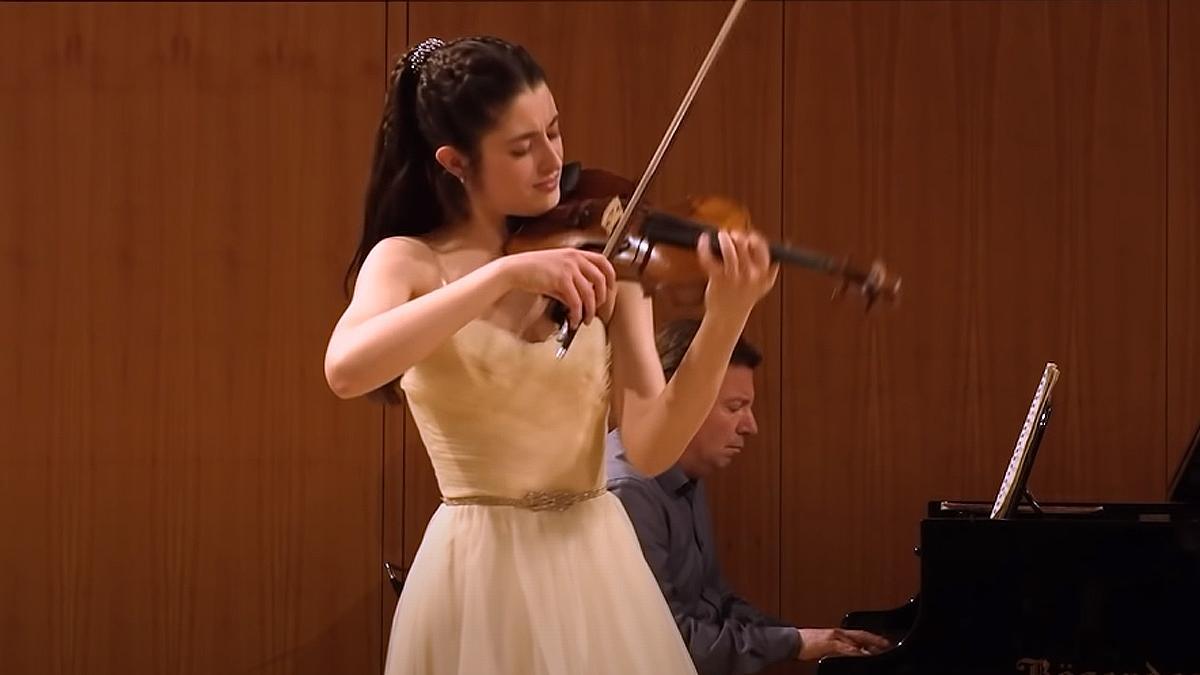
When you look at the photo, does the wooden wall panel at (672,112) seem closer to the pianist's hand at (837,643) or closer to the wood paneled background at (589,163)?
the wood paneled background at (589,163)

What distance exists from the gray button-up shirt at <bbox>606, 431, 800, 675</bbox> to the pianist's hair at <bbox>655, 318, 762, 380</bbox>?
18cm

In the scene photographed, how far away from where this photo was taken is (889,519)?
12.2 ft

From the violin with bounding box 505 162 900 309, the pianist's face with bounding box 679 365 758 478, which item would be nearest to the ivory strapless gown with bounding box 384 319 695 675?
the violin with bounding box 505 162 900 309

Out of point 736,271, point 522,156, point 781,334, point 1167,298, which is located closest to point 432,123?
point 522,156

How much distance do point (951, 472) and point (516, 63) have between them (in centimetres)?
236

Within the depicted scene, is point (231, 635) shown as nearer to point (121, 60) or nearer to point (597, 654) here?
point (121, 60)

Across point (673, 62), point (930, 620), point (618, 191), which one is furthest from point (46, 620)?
point (618, 191)

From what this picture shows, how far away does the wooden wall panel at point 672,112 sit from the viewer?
12.1 feet

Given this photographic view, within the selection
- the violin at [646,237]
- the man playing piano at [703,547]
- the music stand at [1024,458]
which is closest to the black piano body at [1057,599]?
the music stand at [1024,458]

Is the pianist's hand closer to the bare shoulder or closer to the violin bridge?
the violin bridge

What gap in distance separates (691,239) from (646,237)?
6 cm

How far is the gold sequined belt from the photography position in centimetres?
162

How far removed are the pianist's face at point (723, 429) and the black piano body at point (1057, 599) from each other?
693mm

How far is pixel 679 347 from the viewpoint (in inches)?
118
